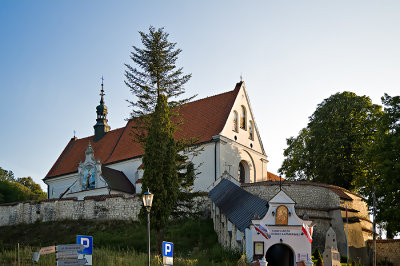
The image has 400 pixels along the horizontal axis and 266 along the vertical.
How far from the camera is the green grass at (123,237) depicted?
23064 millimetres

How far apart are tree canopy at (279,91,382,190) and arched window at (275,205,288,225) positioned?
18.1 m

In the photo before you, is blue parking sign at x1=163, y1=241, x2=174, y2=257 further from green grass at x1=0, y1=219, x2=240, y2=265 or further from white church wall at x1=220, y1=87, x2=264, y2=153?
white church wall at x1=220, y1=87, x2=264, y2=153

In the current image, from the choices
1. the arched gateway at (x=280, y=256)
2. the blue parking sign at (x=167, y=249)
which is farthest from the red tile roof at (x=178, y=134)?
the blue parking sign at (x=167, y=249)

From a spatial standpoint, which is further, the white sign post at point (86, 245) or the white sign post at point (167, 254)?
the white sign post at point (167, 254)

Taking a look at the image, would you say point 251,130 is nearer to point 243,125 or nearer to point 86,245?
point 243,125

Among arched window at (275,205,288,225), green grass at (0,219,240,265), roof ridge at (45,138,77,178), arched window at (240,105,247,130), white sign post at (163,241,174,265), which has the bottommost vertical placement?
green grass at (0,219,240,265)

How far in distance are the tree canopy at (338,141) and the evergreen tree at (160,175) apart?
17.0m

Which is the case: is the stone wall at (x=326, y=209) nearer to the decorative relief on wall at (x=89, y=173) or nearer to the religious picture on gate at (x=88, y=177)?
the decorative relief on wall at (x=89, y=173)

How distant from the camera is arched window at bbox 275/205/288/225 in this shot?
2202cm

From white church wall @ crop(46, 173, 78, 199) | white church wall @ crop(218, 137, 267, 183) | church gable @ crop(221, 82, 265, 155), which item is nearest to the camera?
white church wall @ crop(218, 137, 267, 183)

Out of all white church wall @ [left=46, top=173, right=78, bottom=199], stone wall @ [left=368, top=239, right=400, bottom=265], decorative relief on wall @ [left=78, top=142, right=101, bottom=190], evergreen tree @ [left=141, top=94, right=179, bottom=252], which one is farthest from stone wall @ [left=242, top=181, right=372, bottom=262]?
white church wall @ [left=46, top=173, right=78, bottom=199]

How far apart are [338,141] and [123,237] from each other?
63.1 feet

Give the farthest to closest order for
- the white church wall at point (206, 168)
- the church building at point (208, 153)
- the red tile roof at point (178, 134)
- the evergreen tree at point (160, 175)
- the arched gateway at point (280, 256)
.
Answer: the red tile roof at point (178, 134), the church building at point (208, 153), the white church wall at point (206, 168), the evergreen tree at point (160, 175), the arched gateway at point (280, 256)

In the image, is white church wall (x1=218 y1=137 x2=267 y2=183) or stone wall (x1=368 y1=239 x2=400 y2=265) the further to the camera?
white church wall (x1=218 y1=137 x2=267 y2=183)
